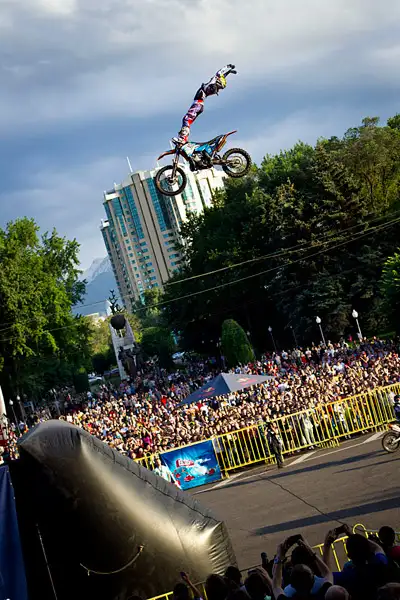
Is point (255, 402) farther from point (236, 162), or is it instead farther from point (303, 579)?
point (303, 579)

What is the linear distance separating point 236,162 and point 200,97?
2.06m

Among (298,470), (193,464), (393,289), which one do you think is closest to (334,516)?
(298,470)

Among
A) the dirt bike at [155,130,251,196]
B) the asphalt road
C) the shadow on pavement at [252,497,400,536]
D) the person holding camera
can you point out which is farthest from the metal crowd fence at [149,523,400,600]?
the dirt bike at [155,130,251,196]

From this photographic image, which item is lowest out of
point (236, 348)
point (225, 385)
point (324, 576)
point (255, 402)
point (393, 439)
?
point (393, 439)

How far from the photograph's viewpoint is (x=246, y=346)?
4578cm

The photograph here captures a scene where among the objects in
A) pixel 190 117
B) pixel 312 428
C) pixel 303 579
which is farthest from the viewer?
pixel 312 428

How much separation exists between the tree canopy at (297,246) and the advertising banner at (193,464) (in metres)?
22.6

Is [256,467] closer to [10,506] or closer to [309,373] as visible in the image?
[309,373]

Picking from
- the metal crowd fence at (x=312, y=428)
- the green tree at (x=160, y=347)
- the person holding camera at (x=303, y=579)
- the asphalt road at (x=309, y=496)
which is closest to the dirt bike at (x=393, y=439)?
the asphalt road at (x=309, y=496)

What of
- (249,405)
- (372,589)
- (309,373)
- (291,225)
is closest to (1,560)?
(372,589)

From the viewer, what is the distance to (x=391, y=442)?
57.7 feet

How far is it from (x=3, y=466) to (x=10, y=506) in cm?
45

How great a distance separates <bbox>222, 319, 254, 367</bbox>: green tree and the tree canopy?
5256mm

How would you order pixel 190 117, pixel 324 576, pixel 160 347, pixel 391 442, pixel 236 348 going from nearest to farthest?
pixel 324 576, pixel 190 117, pixel 391 442, pixel 236 348, pixel 160 347
